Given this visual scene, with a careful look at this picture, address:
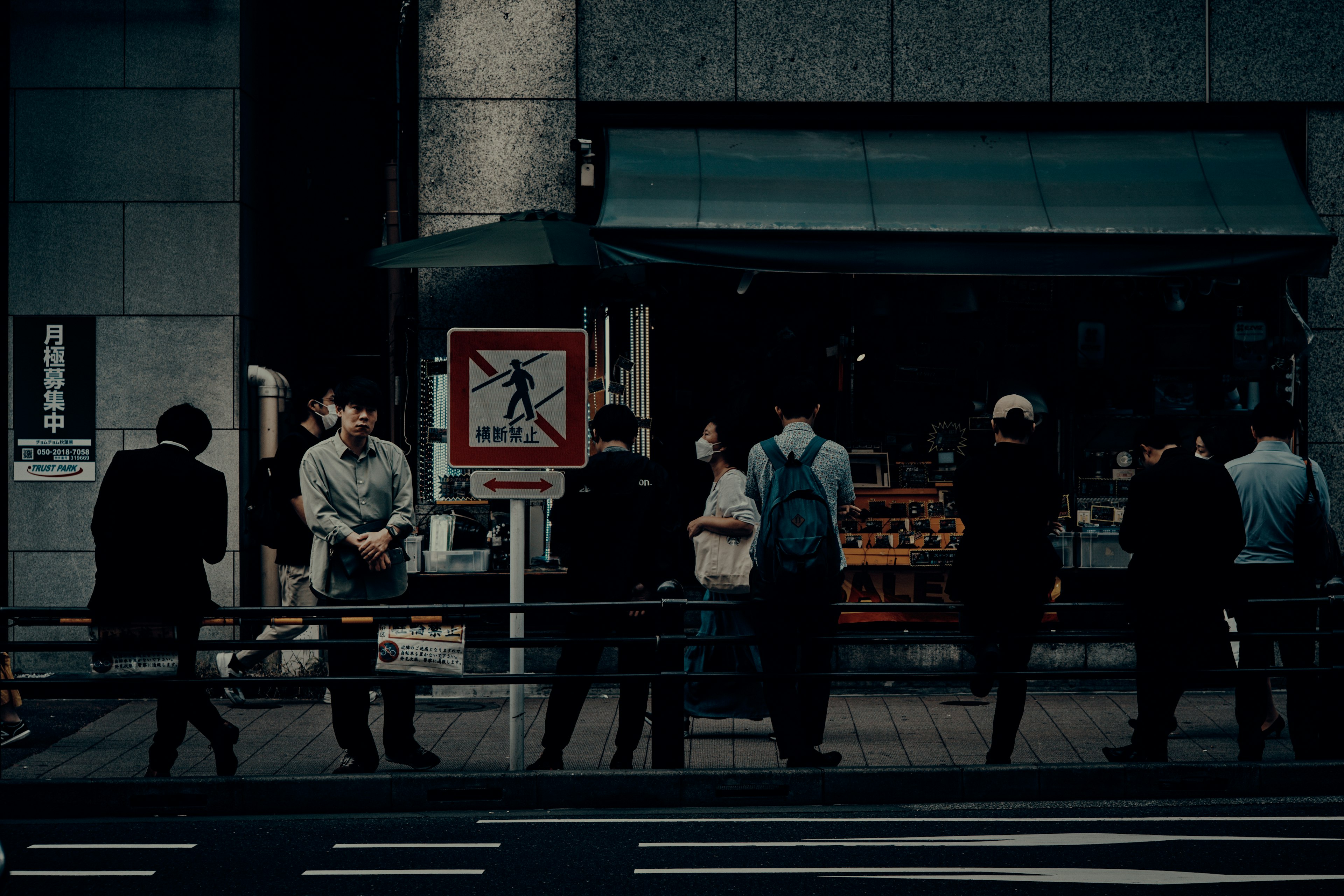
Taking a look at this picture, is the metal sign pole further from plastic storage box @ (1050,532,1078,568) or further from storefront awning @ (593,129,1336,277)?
plastic storage box @ (1050,532,1078,568)

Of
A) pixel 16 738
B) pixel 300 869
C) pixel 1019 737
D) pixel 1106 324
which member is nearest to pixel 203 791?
pixel 300 869

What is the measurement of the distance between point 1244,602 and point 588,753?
3730 mm

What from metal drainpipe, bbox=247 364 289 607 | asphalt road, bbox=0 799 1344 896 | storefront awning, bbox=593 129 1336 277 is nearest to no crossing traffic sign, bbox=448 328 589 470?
asphalt road, bbox=0 799 1344 896

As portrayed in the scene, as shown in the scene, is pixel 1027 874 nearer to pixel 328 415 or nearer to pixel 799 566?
pixel 799 566

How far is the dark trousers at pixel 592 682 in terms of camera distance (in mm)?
7082

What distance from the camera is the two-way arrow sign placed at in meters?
7.02

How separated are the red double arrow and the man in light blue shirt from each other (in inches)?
151

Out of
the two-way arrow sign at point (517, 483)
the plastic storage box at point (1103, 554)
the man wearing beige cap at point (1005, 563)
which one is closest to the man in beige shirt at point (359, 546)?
the two-way arrow sign at point (517, 483)

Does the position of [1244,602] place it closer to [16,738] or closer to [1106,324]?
[1106,324]

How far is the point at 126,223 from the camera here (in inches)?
400

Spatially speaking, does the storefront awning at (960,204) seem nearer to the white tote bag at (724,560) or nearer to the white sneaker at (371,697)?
the white tote bag at (724,560)

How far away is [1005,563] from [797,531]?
1.11 metres

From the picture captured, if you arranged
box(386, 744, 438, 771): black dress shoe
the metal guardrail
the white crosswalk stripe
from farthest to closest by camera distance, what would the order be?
box(386, 744, 438, 771): black dress shoe < the metal guardrail < the white crosswalk stripe

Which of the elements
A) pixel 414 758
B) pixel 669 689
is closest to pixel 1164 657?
pixel 669 689
